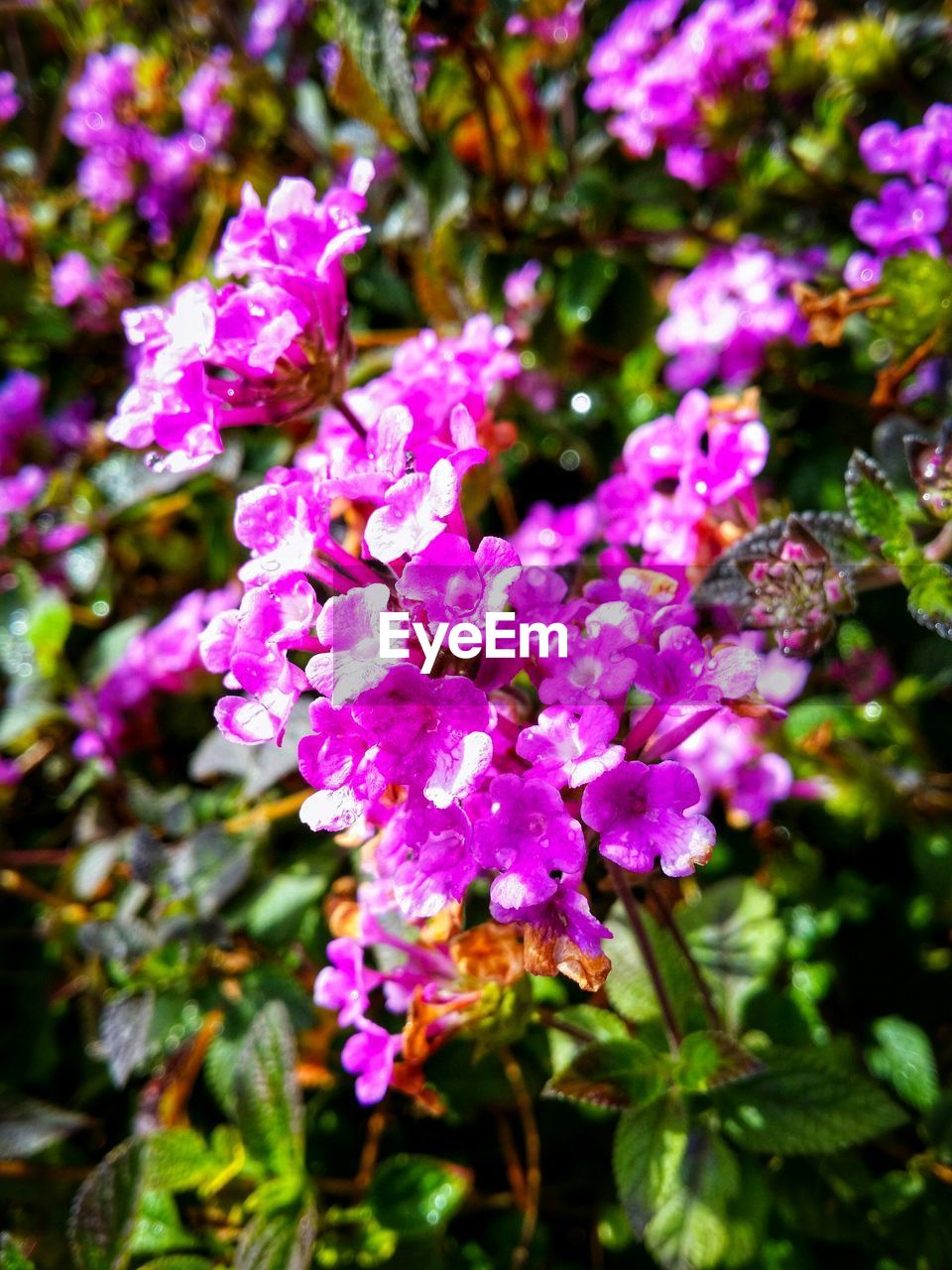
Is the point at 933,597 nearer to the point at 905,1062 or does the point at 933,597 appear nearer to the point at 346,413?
the point at 346,413

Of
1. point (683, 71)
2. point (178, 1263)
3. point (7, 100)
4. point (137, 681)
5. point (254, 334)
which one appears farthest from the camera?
point (7, 100)

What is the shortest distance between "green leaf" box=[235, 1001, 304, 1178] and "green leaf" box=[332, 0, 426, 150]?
35.0 inches

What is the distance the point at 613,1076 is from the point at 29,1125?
0.76 meters

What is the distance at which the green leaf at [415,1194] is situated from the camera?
0.92 metres

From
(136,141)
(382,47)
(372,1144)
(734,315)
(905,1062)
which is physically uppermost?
(136,141)

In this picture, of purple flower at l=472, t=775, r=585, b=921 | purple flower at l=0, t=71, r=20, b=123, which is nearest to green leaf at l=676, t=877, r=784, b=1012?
purple flower at l=472, t=775, r=585, b=921

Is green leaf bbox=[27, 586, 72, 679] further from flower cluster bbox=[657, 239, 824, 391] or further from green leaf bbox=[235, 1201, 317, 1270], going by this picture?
flower cluster bbox=[657, 239, 824, 391]

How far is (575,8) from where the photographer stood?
137 centimetres

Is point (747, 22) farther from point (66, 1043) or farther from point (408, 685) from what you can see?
point (66, 1043)

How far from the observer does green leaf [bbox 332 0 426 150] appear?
944 millimetres

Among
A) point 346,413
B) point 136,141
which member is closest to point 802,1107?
point 346,413

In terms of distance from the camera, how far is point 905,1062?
3.37 ft

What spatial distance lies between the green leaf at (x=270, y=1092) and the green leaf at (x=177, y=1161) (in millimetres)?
75

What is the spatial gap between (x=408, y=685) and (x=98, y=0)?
206 cm
